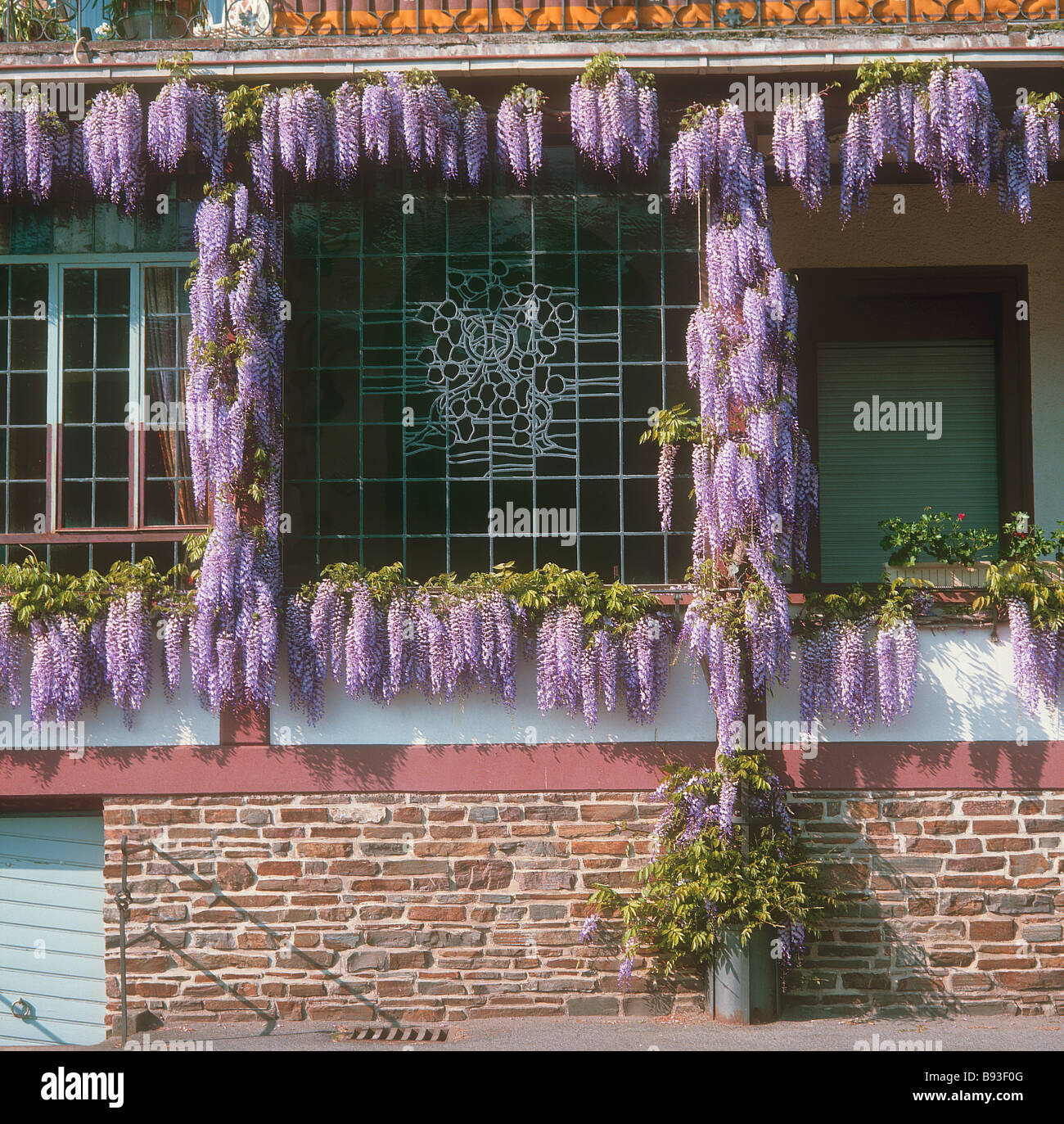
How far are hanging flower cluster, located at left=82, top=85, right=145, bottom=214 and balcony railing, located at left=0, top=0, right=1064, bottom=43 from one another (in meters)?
0.54

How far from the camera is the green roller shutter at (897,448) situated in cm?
916

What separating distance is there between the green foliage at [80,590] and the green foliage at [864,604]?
3.62m

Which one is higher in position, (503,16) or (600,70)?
(503,16)

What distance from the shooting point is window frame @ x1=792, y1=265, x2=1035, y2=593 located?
29.3 ft

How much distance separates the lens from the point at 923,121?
7582 millimetres

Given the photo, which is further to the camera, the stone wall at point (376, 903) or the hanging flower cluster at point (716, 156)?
the hanging flower cluster at point (716, 156)

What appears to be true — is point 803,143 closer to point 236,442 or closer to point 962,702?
point 962,702

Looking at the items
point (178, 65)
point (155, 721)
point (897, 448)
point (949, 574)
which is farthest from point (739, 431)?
point (178, 65)

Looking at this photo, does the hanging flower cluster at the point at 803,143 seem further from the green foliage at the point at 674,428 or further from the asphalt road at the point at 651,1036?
the asphalt road at the point at 651,1036

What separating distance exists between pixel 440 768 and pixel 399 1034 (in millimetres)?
1473

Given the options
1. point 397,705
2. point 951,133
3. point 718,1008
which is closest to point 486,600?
point 397,705

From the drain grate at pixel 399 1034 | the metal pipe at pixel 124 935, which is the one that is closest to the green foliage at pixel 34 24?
the metal pipe at pixel 124 935

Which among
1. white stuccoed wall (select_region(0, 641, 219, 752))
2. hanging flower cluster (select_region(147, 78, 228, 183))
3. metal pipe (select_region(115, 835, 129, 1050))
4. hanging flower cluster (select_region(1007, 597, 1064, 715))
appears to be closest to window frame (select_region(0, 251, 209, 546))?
hanging flower cluster (select_region(147, 78, 228, 183))

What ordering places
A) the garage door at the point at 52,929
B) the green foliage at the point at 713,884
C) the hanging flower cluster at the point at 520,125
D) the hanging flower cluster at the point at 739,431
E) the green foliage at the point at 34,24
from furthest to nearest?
the green foliage at the point at 34,24, the garage door at the point at 52,929, the hanging flower cluster at the point at 520,125, the hanging flower cluster at the point at 739,431, the green foliage at the point at 713,884
